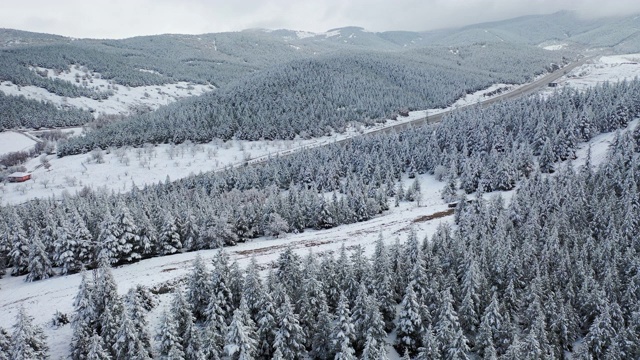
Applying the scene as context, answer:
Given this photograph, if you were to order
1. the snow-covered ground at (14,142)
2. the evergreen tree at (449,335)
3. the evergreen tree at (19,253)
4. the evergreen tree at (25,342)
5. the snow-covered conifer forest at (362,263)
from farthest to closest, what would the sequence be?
the snow-covered ground at (14,142), the evergreen tree at (19,253), the snow-covered conifer forest at (362,263), the evergreen tree at (449,335), the evergreen tree at (25,342)

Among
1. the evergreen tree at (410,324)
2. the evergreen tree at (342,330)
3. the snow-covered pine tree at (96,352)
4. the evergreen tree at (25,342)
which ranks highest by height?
the evergreen tree at (25,342)

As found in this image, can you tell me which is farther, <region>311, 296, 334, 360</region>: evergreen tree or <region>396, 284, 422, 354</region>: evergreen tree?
<region>396, 284, 422, 354</region>: evergreen tree

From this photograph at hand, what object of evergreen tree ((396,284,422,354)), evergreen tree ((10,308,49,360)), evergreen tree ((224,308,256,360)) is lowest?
evergreen tree ((396,284,422,354))

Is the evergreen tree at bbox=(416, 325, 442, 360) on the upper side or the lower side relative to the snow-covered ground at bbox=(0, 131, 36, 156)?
lower

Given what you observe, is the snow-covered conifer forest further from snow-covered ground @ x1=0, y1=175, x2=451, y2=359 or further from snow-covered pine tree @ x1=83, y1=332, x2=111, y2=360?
snow-covered ground @ x1=0, y1=175, x2=451, y2=359

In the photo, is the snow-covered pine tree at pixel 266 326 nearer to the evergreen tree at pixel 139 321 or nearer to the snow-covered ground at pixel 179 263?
the snow-covered ground at pixel 179 263

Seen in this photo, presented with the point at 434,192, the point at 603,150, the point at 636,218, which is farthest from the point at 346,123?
the point at 636,218

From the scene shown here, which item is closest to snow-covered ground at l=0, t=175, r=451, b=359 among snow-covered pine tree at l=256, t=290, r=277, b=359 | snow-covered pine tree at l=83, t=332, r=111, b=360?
snow-covered pine tree at l=256, t=290, r=277, b=359

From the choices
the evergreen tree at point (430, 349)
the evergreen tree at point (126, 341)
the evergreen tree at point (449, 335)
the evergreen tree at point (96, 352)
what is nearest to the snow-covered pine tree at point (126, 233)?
the evergreen tree at point (126, 341)

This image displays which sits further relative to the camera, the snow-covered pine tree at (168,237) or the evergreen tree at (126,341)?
the snow-covered pine tree at (168,237)
